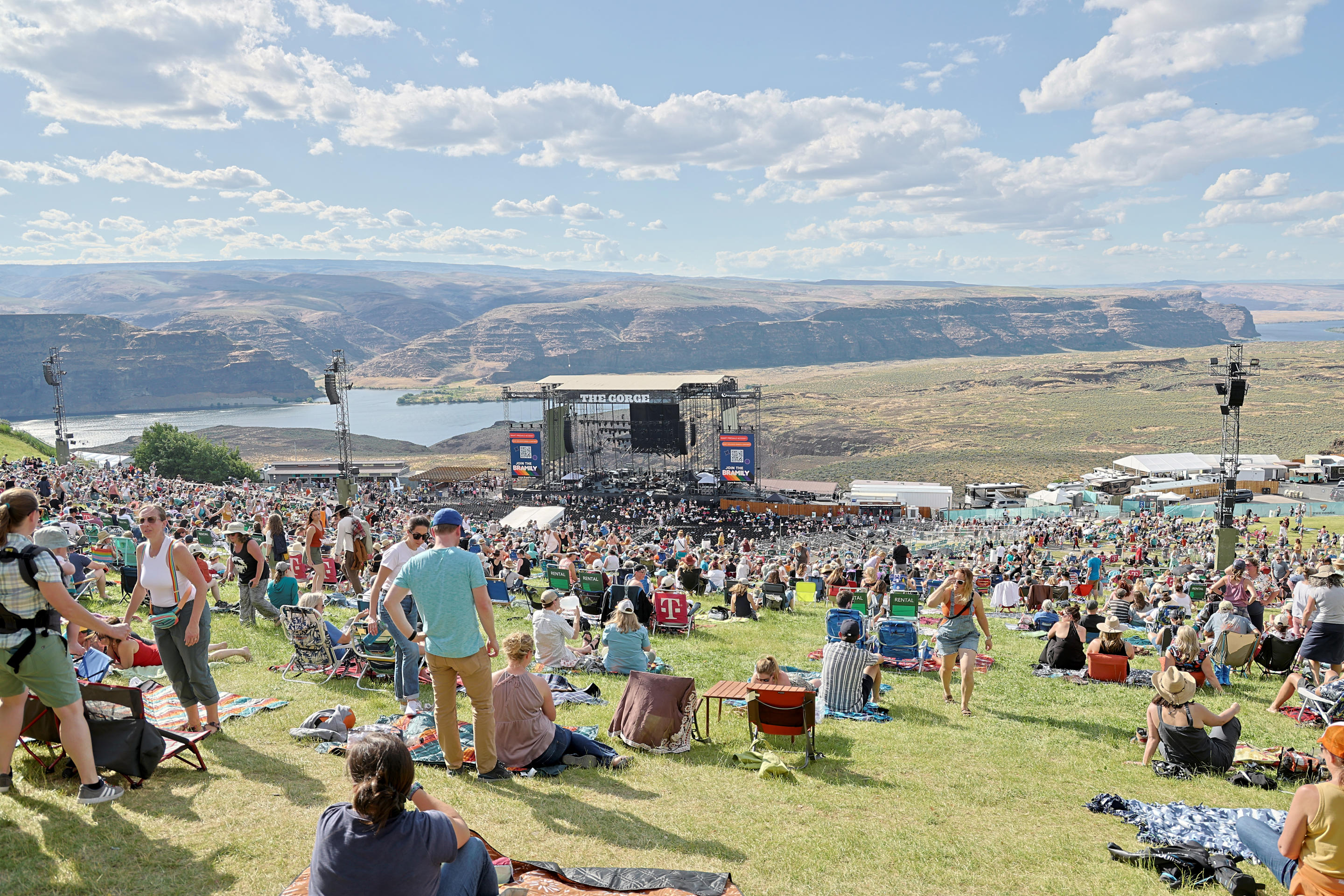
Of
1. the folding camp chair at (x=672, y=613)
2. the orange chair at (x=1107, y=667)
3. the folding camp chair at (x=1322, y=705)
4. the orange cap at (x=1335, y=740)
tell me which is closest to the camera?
the orange cap at (x=1335, y=740)

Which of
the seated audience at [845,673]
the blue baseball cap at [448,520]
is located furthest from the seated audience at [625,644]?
the blue baseball cap at [448,520]

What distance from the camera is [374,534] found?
1938cm

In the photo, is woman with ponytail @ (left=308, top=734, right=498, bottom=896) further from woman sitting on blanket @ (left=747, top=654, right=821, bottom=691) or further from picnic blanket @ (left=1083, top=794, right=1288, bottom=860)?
picnic blanket @ (left=1083, top=794, right=1288, bottom=860)

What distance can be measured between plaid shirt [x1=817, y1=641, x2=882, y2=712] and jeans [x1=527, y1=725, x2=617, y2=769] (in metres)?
2.45

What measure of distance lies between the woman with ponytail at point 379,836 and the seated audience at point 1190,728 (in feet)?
17.9

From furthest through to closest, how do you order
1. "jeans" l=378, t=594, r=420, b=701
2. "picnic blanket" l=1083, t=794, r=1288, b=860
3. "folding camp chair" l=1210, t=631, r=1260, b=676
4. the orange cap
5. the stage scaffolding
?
1. the stage scaffolding
2. "folding camp chair" l=1210, t=631, r=1260, b=676
3. "jeans" l=378, t=594, r=420, b=701
4. "picnic blanket" l=1083, t=794, r=1288, b=860
5. the orange cap

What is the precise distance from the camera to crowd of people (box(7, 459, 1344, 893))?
167 inches

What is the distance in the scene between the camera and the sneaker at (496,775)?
5.39m

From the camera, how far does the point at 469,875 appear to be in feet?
10.5

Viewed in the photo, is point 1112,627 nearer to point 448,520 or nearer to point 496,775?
point 496,775

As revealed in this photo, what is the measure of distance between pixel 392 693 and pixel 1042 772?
5241 mm

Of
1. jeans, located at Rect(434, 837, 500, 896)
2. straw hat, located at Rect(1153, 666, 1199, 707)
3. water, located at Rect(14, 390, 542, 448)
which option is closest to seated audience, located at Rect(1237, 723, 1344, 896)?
straw hat, located at Rect(1153, 666, 1199, 707)

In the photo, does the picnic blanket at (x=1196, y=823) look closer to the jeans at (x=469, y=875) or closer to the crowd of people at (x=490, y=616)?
the crowd of people at (x=490, y=616)

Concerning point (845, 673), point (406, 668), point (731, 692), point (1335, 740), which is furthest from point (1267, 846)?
point (406, 668)
